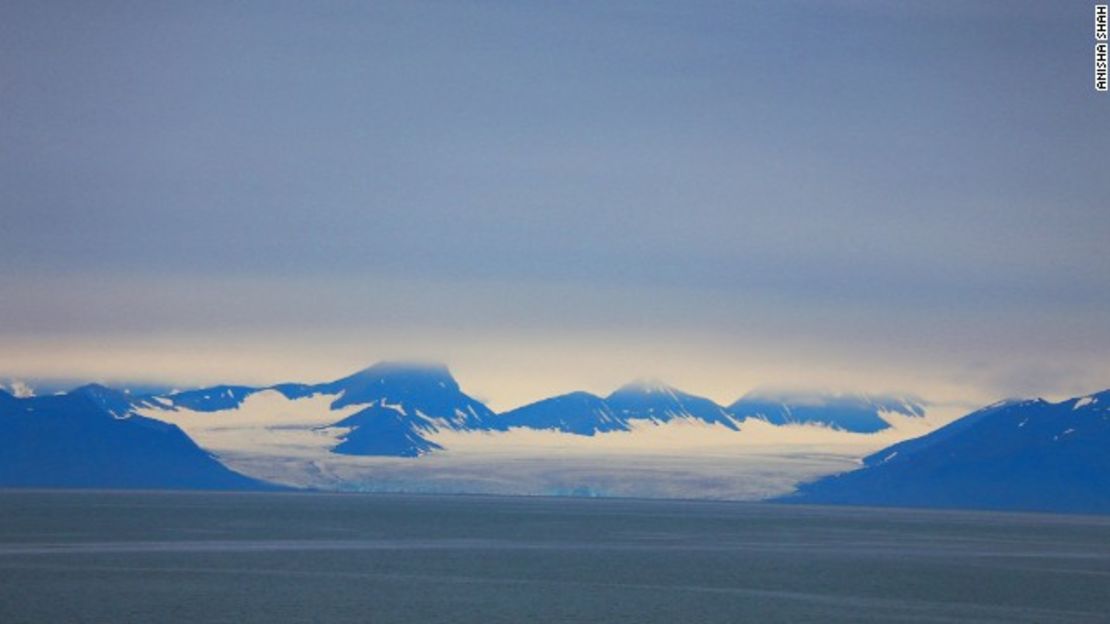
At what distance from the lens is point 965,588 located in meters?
151

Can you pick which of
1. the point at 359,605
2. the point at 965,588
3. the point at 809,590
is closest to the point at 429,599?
the point at 359,605

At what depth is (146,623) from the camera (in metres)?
106

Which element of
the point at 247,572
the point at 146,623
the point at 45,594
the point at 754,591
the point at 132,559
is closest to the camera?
the point at 146,623

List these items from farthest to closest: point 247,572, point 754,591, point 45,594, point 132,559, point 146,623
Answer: point 132,559
point 247,572
point 754,591
point 45,594
point 146,623

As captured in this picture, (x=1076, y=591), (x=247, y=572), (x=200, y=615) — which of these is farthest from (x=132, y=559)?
(x=1076, y=591)

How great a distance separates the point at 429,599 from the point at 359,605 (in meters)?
9.25

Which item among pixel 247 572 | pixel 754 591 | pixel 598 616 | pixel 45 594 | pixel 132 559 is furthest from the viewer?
pixel 132 559

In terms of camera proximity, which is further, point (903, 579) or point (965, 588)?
point (903, 579)

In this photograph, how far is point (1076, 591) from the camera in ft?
488

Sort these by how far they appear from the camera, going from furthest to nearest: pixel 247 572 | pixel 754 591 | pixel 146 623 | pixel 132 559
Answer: pixel 132 559 < pixel 247 572 < pixel 754 591 < pixel 146 623

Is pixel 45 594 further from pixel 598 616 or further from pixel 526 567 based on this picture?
pixel 526 567

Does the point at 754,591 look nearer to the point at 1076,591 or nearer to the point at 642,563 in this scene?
the point at 1076,591

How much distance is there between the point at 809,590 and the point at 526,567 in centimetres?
4475

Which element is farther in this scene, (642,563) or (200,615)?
(642,563)
